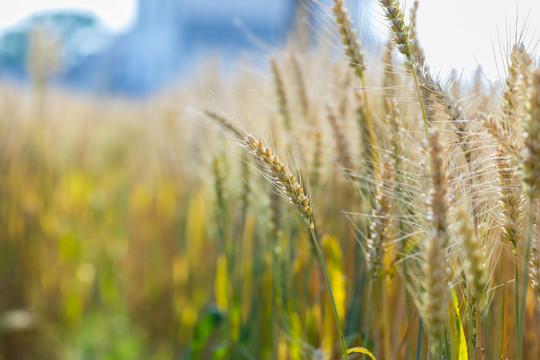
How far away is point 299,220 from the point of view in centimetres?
102

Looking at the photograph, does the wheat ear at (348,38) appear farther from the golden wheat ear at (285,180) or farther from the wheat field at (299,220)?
the golden wheat ear at (285,180)

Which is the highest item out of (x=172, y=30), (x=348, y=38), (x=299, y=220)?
(x=172, y=30)

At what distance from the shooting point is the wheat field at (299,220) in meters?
0.57

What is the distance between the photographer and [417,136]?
0.80m

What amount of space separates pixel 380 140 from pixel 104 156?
3.05 meters

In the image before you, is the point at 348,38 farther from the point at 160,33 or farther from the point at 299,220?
the point at 160,33

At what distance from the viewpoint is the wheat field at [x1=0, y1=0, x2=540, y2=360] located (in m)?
0.57

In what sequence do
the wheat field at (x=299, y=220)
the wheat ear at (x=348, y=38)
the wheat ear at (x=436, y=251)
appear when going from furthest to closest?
the wheat ear at (x=348, y=38), the wheat field at (x=299, y=220), the wheat ear at (x=436, y=251)

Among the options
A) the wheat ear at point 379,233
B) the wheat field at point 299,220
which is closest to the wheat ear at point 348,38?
the wheat field at point 299,220

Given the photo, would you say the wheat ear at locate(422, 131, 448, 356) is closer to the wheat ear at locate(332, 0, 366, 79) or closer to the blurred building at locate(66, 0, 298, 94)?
the wheat ear at locate(332, 0, 366, 79)

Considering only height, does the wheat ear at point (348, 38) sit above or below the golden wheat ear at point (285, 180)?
above

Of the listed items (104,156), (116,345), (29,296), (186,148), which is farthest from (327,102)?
(104,156)

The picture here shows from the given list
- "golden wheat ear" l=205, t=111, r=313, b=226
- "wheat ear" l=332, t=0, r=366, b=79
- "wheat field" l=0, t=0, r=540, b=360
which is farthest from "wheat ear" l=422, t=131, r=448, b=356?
"wheat ear" l=332, t=0, r=366, b=79

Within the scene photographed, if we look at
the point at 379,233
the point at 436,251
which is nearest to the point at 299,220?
the point at 379,233
